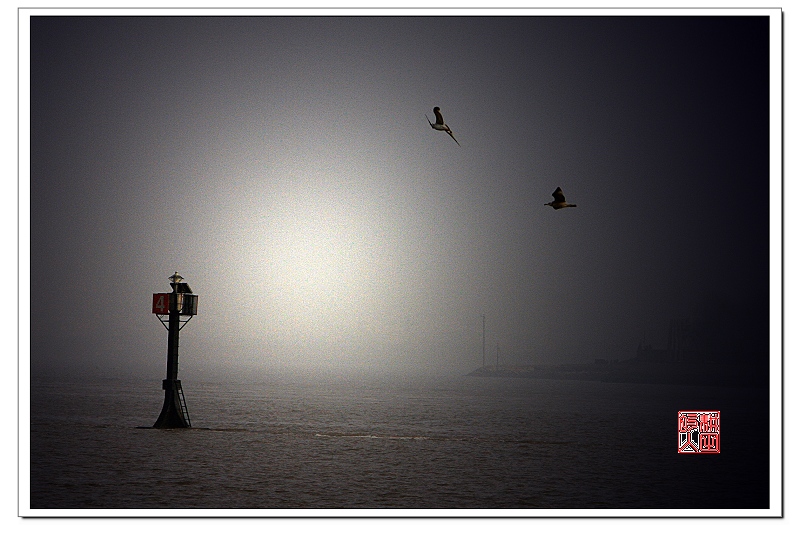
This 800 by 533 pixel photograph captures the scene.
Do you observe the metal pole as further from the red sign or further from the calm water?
the calm water

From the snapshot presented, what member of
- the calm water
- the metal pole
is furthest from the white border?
the metal pole

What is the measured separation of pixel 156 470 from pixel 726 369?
5285cm

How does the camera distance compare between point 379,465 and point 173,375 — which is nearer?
point 173,375

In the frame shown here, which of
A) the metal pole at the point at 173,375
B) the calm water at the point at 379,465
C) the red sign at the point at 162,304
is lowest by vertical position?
the calm water at the point at 379,465
